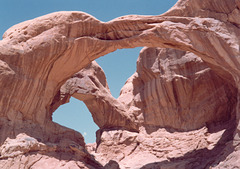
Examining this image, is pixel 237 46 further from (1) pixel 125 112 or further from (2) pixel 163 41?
(1) pixel 125 112

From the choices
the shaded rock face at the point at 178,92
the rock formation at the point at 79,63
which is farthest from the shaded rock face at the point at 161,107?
the rock formation at the point at 79,63

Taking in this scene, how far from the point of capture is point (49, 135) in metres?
15.3

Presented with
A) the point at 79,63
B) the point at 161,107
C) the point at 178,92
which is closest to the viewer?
the point at 79,63

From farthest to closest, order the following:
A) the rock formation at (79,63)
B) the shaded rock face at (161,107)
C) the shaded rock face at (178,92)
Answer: the shaded rock face at (178,92)
the shaded rock face at (161,107)
the rock formation at (79,63)

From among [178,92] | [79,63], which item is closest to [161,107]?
[178,92]

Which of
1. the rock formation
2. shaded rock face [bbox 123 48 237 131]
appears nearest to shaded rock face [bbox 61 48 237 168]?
shaded rock face [bbox 123 48 237 131]

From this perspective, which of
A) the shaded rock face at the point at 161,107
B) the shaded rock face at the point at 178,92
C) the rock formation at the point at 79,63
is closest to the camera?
the rock formation at the point at 79,63

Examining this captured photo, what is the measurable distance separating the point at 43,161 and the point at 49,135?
166 cm

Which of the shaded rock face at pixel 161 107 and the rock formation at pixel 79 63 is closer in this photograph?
A: the rock formation at pixel 79 63

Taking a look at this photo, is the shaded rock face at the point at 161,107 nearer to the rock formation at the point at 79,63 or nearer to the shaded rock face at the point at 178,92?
the shaded rock face at the point at 178,92

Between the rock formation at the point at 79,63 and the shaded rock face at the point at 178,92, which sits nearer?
the rock formation at the point at 79,63

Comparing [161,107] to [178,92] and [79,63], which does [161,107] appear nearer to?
[178,92]

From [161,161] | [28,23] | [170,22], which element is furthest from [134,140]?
[28,23]

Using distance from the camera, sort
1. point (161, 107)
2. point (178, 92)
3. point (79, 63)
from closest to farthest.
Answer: point (79, 63)
point (178, 92)
point (161, 107)
